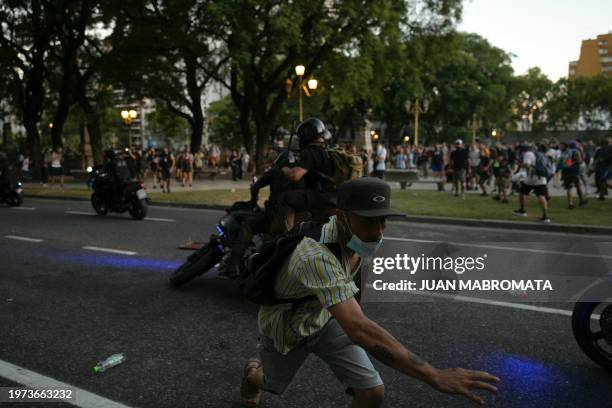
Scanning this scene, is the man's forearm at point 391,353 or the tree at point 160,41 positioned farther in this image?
the tree at point 160,41

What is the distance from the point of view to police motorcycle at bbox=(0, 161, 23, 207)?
16.0 meters

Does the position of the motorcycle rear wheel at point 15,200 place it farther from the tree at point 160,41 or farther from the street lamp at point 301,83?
the tree at point 160,41

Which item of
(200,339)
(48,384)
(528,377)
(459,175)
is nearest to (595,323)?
(528,377)

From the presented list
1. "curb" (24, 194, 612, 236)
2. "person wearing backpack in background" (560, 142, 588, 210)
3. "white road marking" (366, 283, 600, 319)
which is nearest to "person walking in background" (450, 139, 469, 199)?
"person wearing backpack in background" (560, 142, 588, 210)

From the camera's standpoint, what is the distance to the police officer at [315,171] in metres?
5.00

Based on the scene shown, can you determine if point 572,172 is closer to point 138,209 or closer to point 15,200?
point 138,209

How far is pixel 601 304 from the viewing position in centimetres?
382

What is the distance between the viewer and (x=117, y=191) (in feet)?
42.7

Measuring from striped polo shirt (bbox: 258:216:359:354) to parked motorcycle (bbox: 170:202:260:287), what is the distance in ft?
10.6

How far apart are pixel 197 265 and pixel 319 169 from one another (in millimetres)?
1983

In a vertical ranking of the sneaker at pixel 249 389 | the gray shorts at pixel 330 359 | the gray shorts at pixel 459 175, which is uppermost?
the gray shorts at pixel 459 175

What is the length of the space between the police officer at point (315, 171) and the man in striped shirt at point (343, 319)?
2.40 metres

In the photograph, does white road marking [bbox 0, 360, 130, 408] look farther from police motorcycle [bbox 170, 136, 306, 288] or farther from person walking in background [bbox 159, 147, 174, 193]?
person walking in background [bbox 159, 147, 174, 193]

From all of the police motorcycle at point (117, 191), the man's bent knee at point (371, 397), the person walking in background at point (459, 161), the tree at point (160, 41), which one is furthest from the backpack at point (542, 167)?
the tree at point (160, 41)
